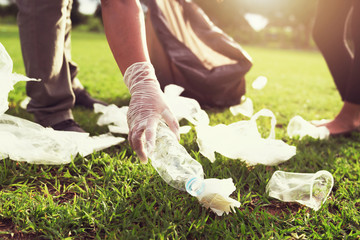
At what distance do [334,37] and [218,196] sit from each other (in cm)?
186

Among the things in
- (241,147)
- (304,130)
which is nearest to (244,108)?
(304,130)

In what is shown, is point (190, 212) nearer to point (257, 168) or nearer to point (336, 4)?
point (257, 168)

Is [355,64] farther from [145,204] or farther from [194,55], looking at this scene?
[145,204]

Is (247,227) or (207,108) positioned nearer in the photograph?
(247,227)

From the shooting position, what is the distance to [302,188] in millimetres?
1359

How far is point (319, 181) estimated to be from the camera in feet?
4.58

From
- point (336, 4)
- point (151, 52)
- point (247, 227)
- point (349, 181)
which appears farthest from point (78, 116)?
point (336, 4)

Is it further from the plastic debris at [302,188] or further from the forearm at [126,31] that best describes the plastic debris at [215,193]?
the forearm at [126,31]

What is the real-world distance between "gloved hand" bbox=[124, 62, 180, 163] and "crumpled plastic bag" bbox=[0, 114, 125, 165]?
1.51ft

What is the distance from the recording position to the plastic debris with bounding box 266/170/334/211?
1318 mm

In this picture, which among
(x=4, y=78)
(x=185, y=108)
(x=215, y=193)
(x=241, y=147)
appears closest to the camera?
(x=215, y=193)

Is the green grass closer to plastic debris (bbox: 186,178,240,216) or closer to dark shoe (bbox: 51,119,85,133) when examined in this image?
plastic debris (bbox: 186,178,240,216)

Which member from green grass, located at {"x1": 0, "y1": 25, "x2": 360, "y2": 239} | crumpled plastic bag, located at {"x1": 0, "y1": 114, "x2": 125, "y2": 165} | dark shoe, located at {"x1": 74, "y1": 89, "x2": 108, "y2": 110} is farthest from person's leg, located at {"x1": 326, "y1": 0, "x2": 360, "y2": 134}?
dark shoe, located at {"x1": 74, "y1": 89, "x2": 108, "y2": 110}

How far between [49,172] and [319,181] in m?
1.21
